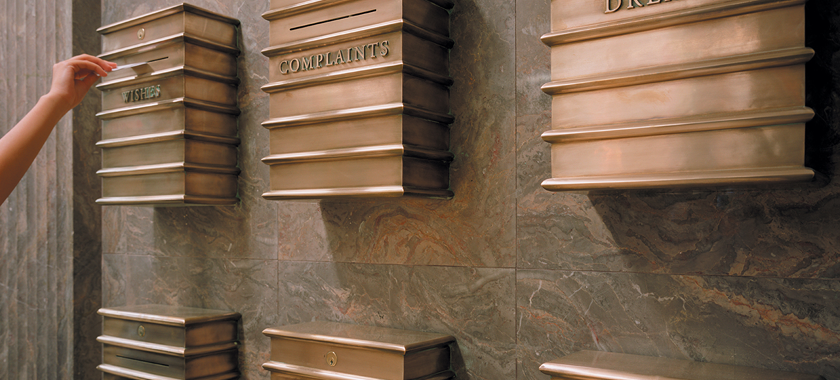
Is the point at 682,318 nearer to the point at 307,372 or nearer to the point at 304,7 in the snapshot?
the point at 307,372

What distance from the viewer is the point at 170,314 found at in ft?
9.65

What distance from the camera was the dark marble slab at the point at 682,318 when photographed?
1717 mm

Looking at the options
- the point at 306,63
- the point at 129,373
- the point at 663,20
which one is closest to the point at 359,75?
the point at 306,63

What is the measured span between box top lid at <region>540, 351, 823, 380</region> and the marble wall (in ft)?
0.22

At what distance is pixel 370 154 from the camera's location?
222 centimetres

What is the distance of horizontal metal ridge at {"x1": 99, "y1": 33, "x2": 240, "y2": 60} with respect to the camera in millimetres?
2820

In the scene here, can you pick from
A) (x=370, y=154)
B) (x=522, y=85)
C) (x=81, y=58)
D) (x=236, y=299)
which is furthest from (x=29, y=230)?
(x=522, y=85)

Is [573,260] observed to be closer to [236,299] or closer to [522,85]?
[522,85]

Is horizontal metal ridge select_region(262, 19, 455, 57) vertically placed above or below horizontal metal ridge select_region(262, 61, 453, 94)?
above

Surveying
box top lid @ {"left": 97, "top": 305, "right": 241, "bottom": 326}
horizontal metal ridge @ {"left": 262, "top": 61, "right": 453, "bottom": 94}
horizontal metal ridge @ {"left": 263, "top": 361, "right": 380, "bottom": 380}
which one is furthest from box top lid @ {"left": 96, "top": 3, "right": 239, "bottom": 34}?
horizontal metal ridge @ {"left": 263, "top": 361, "right": 380, "bottom": 380}

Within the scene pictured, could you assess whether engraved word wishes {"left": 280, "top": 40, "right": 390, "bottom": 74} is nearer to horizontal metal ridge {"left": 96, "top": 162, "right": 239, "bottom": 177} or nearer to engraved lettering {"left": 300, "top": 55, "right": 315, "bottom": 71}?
engraved lettering {"left": 300, "top": 55, "right": 315, "bottom": 71}

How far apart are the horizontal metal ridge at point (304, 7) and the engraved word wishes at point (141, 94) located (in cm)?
78

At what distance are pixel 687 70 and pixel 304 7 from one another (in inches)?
55.7

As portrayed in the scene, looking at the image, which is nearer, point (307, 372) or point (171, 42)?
point (307, 372)
